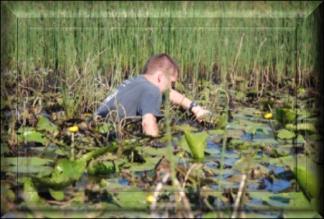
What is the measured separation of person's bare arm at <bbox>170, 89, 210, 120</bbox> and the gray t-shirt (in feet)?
0.14

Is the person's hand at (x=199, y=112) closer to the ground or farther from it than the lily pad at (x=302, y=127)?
farther from it

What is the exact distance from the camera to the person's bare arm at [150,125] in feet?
6.17

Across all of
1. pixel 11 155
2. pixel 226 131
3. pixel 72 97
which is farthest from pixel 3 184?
pixel 226 131

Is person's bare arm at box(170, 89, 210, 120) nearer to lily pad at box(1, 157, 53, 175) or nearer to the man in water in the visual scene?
the man in water

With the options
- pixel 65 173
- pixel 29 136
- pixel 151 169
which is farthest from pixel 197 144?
pixel 29 136

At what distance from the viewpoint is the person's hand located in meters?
1.90

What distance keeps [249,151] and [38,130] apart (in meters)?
0.60

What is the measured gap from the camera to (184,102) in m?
1.90

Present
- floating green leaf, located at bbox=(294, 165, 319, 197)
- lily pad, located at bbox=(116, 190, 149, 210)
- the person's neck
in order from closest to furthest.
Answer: lily pad, located at bbox=(116, 190, 149, 210) < floating green leaf, located at bbox=(294, 165, 319, 197) < the person's neck

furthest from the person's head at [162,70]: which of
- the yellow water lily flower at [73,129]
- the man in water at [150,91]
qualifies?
the yellow water lily flower at [73,129]

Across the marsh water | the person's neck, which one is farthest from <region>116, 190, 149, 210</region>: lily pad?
the person's neck

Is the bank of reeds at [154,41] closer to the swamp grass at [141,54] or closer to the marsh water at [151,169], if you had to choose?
the swamp grass at [141,54]

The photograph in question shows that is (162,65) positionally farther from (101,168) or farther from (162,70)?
(101,168)

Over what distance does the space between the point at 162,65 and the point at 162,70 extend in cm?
1
